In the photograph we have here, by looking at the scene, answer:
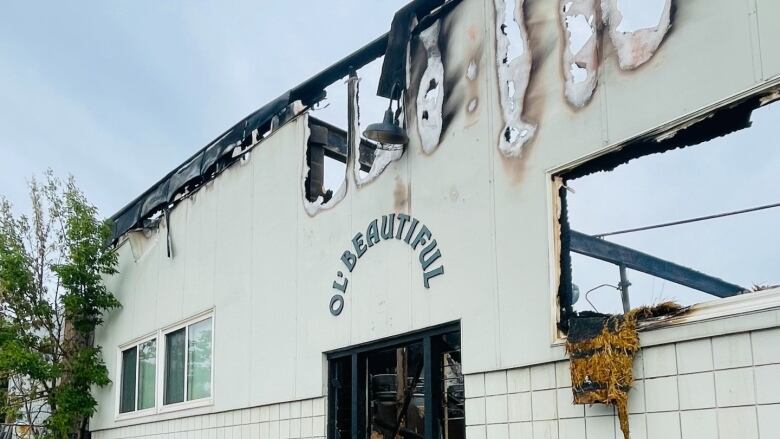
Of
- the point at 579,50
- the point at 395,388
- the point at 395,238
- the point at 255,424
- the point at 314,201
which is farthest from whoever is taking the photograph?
the point at 255,424

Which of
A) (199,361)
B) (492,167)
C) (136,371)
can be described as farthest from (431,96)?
(136,371)

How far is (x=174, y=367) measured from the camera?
9883 mm

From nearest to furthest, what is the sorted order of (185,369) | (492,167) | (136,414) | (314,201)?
(492,167)
(314,201)
(185,369)
(136,414)

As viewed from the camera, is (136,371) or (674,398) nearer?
(674,398)

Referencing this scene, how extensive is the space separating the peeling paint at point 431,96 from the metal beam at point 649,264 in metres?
1.54

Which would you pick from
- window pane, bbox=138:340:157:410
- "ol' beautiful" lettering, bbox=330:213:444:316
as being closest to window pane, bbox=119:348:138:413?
window pane, bbox=138:340:157:410

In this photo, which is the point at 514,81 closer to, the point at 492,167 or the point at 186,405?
the point at 492,167

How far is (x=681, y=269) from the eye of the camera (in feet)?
15.3

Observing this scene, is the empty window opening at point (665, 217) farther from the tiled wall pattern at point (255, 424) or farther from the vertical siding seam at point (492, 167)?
the tiled wall pattern at point (255, 424)

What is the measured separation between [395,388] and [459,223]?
89.7 inches

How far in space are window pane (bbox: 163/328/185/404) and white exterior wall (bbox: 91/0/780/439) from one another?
220 millimetres

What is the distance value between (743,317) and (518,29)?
98.6 inches

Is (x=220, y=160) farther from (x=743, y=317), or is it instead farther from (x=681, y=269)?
(x=743, y=317)

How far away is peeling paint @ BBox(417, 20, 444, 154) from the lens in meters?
6.30
